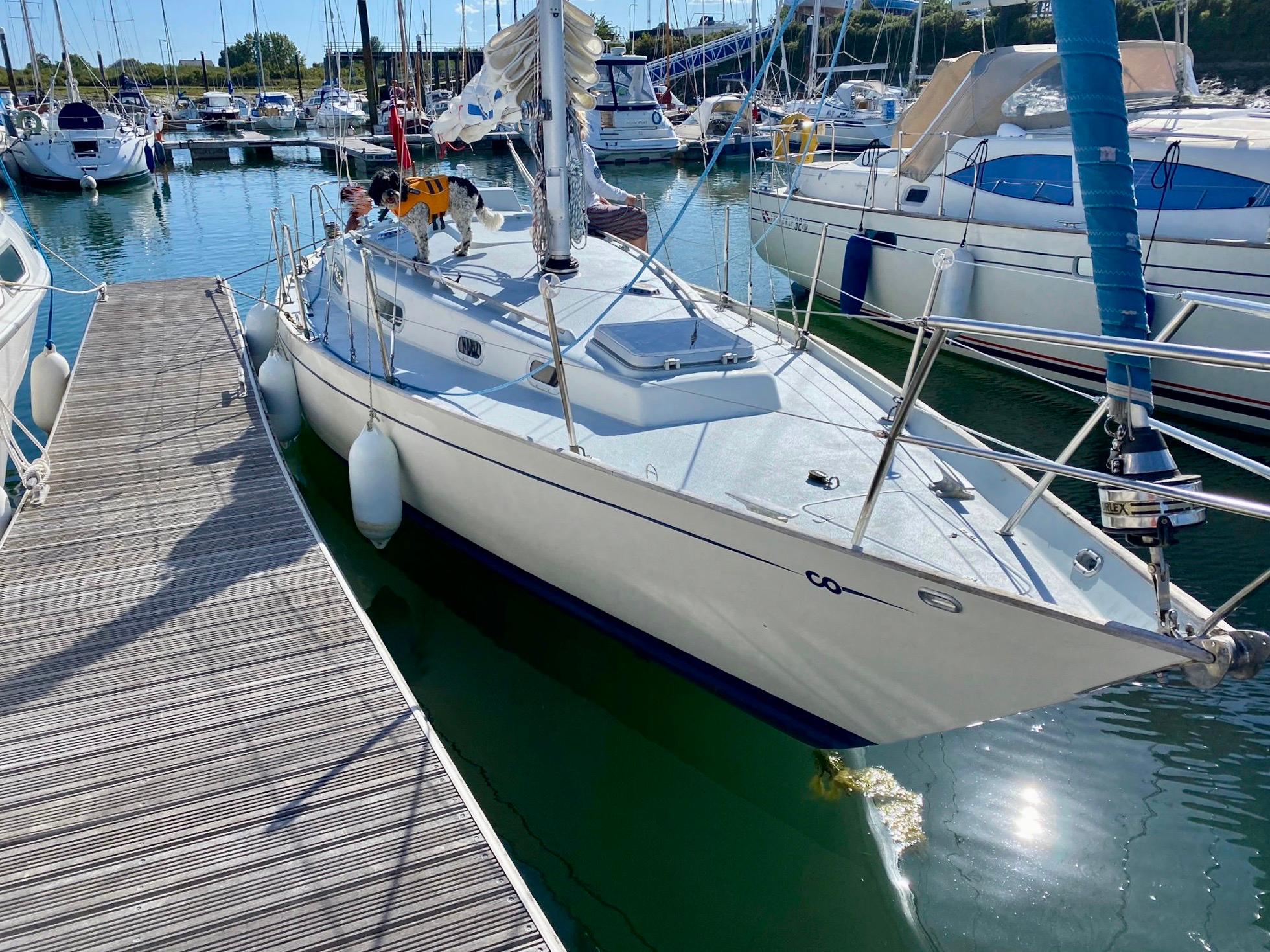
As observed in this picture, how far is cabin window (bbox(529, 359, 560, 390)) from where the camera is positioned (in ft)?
20.3

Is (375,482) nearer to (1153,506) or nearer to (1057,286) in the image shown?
→ (1153,506)

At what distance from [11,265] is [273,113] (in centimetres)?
4158

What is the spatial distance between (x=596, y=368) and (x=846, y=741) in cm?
274

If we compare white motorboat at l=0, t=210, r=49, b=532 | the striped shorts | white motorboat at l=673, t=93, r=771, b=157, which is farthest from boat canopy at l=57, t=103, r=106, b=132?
the striped shorts

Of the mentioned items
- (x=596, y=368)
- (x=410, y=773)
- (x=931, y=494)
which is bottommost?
(x=410, y=773)

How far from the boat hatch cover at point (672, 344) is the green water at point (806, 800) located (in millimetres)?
1855

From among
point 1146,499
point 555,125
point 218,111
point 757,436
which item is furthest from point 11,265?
point 218,111

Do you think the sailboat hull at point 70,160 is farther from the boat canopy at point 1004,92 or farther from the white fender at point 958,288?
the white fender at point 958,288

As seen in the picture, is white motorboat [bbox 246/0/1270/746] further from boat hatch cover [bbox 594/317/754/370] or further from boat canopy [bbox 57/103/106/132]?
boat canopy [bbox 57/103/106/132]

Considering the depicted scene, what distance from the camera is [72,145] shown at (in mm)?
Result: 27719

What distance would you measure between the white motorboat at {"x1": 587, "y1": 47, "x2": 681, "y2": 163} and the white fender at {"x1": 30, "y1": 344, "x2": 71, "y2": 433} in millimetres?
25406

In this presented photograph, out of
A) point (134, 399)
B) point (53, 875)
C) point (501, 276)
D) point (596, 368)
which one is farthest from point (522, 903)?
point (134, 399)

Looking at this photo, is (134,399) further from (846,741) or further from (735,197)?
(735,197)

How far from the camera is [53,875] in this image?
140 inches
